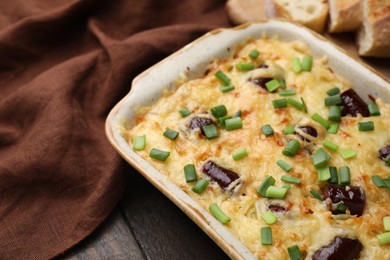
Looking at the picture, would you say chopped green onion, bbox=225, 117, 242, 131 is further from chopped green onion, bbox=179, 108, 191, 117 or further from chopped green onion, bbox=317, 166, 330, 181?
chopped green onion, bbox=317, 166, 330, 181

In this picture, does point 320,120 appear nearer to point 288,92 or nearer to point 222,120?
point 288,92

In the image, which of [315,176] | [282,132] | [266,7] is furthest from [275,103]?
[266,7]

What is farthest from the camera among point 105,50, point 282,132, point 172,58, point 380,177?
point 105,50

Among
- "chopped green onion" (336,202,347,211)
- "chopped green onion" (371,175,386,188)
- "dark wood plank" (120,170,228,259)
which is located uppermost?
"chopped green onion" (371,175,386,188)

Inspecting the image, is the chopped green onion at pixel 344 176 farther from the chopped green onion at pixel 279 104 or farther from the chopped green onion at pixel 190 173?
the chopped green onion at pixel 190 173

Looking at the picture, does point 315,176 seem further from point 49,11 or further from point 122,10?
point 49,11

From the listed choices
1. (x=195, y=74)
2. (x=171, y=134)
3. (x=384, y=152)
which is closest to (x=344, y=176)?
(x=384, y=152)

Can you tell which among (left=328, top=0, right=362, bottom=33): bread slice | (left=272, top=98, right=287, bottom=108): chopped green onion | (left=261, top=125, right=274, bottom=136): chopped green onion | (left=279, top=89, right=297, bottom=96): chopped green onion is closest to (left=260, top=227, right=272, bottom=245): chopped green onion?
(left=261, top=125, right=274, bottom=136): chopped green onion
